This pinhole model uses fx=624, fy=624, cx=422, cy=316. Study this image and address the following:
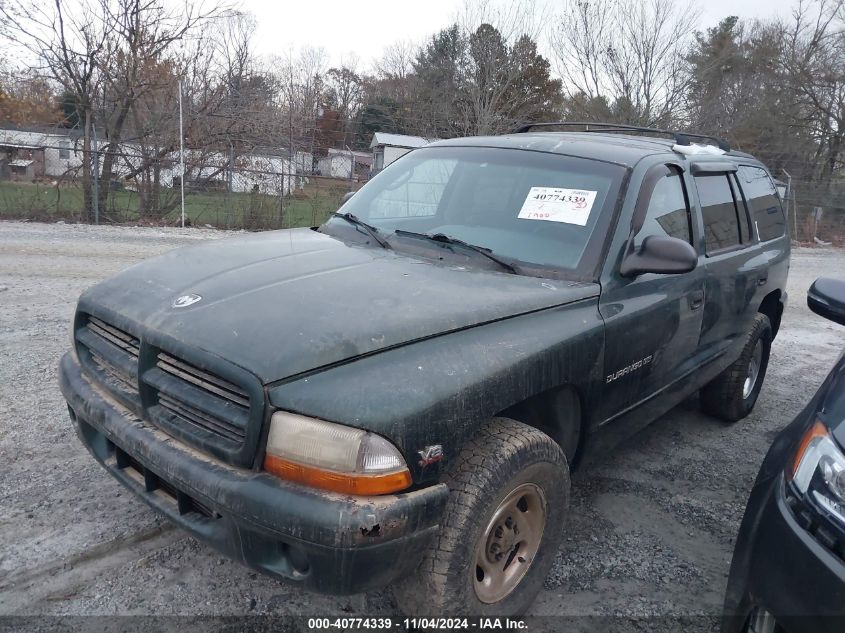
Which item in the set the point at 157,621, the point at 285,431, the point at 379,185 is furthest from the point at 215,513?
the point at 379,185

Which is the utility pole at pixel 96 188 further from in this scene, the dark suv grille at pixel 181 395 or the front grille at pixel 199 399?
the front grille at pixel 199 399

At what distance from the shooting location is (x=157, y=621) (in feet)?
7.49

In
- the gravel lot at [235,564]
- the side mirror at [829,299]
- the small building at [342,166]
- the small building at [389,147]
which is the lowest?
the gravel lot at [235,564]

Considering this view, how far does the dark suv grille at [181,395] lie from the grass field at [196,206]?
12349 mm

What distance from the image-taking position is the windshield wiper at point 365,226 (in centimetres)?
310

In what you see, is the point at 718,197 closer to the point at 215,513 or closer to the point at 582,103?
the point at 215,513

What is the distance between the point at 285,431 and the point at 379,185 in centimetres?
220

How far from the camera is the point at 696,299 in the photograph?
334cm

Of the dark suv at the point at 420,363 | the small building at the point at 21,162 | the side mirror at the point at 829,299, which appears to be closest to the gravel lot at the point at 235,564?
the dark suv at the point at 420,363

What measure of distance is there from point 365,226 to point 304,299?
3.80 ft

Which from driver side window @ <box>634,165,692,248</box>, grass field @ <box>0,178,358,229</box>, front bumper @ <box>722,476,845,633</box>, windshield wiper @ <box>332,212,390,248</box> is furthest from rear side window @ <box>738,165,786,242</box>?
grass field @ <box>0,178,358,229</box>

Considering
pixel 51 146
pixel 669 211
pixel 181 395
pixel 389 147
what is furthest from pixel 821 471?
pixel 389 147

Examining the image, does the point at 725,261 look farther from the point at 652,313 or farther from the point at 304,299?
the point at 304,299

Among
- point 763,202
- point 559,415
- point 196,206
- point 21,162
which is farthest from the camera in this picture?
point 196,206
